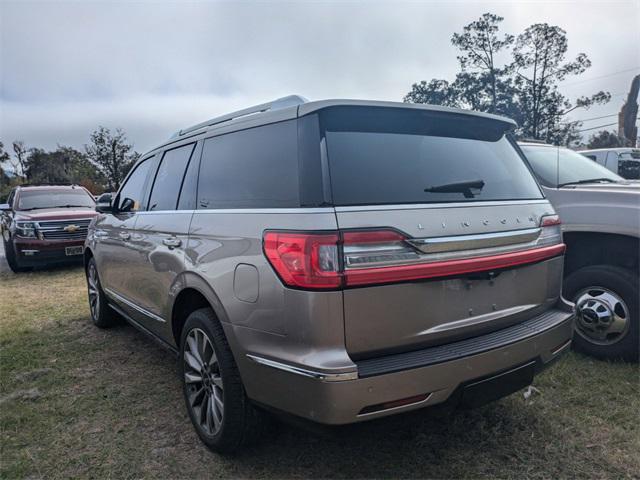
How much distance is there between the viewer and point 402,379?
2.00 metres

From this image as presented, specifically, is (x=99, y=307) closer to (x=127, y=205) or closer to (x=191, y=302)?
(x=127, y=205)

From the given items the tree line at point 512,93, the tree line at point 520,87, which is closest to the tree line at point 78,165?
the tree line at point 512,93

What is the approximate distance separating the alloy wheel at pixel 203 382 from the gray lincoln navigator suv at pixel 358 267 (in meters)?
0.01

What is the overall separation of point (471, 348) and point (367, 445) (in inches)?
36.3

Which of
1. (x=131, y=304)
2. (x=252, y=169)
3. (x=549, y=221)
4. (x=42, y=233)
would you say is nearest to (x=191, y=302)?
(x=252, y=169)

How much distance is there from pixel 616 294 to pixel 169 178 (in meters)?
3.50

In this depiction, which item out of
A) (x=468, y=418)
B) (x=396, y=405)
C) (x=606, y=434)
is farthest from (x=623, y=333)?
(x=396, y=405)

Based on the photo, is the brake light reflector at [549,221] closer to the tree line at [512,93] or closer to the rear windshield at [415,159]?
the rear windshield at [415,159]

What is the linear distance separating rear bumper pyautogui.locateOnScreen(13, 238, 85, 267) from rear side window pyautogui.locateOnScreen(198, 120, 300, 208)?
7528mm

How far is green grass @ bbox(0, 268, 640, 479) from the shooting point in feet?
8.23

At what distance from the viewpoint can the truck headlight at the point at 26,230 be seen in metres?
9.14

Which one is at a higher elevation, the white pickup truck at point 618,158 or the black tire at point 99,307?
the white pickup truck at point 618,158

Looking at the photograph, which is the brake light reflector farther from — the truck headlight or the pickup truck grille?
the truck headlight

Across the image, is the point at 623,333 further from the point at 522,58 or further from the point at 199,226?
the point at 522,58
